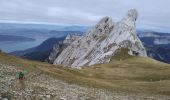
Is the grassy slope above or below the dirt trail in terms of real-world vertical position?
below

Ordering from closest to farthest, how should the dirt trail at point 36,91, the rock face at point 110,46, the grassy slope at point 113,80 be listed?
the dirt trail at point 36,91
the grassy slope at point 113,80
the rock face at point 110,46

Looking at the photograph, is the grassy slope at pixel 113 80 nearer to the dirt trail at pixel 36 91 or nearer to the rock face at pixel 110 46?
the dirt trail at pixel 36 91

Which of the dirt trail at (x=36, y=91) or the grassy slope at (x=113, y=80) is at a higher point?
the dirt trail at (x=36, y=91)

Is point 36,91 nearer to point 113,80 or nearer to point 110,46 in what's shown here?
point 113,80

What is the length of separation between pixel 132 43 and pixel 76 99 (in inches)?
5020

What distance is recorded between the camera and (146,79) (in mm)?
79000

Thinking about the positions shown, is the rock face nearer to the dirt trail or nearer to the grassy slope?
the grassy slope

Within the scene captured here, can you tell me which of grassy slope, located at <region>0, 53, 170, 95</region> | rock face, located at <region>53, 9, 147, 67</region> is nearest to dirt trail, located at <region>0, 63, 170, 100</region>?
grassy slope, located at <region>0, 53, 170, 95</region>

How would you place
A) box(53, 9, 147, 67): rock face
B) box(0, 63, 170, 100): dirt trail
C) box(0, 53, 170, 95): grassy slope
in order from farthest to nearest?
box(53, 9, 147, 67): rock face < box(0, 53, 170, 95): grassy slope < box(0, 63, 170, 100): dirt trail

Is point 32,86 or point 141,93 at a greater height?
point 32,86

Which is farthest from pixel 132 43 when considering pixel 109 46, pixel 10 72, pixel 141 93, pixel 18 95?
pixel 18 95

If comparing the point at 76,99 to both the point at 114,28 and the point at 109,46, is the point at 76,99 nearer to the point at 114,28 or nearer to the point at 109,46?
the point at 109,46

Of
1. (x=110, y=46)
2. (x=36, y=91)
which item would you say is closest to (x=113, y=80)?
(x=36, y=91)

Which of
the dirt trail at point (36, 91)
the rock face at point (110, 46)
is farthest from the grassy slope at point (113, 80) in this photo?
the rock face at point (110, 46)
